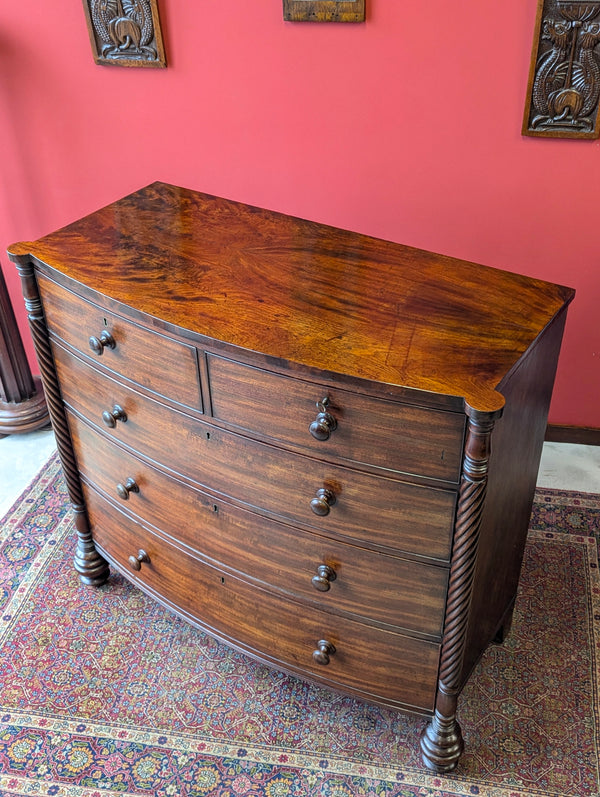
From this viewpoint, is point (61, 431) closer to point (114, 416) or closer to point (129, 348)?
point (114, 416)

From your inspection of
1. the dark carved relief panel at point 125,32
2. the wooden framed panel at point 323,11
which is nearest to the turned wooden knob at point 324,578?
the wooden framed panel at point 323,11

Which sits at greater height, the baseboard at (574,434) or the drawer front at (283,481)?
the drawer front at (283,481)

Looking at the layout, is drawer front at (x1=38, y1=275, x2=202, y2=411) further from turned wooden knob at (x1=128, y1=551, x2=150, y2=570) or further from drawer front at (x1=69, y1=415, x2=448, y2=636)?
turned wooden knob at (x1=128, y1=551, x2=150, y2=570)

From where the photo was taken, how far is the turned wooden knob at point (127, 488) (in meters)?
2.24

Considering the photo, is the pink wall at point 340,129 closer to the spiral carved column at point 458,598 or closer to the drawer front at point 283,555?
the drawer front at point 283,555

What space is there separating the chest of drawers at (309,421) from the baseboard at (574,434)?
97cm

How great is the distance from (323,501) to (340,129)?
1407mm

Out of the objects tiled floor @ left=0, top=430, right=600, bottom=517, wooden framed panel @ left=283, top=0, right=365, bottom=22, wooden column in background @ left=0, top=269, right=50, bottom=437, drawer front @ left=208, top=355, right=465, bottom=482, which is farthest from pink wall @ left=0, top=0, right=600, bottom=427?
drawer front @ left=208, top=355, right=465, bottom=482

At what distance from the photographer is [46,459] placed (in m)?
3.19

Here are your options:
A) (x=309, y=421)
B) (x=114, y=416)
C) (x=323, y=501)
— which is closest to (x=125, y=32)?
(x=114, y=416)

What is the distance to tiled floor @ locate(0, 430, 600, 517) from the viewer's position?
299 centimetres

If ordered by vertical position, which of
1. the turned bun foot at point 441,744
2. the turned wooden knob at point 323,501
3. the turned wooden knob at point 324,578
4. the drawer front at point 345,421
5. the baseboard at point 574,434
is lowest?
the turned bun foot at point 441,744

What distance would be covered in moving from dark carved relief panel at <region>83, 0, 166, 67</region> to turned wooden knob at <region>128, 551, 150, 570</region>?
5.13ft

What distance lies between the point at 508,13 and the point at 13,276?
81.6 inches
